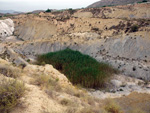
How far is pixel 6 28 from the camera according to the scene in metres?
36.2

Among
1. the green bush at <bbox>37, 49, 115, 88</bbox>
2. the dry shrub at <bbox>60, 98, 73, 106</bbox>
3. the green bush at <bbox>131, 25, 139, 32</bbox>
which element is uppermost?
the green bush at <bbox>131, 25, 139, 32</bbox>

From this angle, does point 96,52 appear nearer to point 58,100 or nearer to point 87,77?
point 87,77

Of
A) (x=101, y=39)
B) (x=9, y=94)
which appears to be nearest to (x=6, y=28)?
(x=101, y=39)

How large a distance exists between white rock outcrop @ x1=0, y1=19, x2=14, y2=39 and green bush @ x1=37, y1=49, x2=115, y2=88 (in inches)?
880

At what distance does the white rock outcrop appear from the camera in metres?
34.7

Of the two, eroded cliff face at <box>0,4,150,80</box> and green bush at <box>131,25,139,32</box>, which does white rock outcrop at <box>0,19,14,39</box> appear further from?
green bush at <box>131,25,139,32</box>

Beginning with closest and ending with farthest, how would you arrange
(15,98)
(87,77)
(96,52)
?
(15,98)
(87,77)
(96,52)

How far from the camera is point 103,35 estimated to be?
2259 cm

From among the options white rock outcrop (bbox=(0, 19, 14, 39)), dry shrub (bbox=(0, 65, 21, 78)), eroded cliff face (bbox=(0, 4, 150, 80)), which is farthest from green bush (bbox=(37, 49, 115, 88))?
white rock outcrop (bbox=(0, 19, 14, 39))

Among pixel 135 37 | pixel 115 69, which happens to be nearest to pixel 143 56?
pixel 135 37

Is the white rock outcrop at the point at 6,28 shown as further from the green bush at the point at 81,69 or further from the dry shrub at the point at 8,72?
the dry shrub at the point at 8,72

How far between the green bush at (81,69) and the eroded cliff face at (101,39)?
2894mm

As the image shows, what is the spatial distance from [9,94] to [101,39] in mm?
18542

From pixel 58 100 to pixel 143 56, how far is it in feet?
48.6
